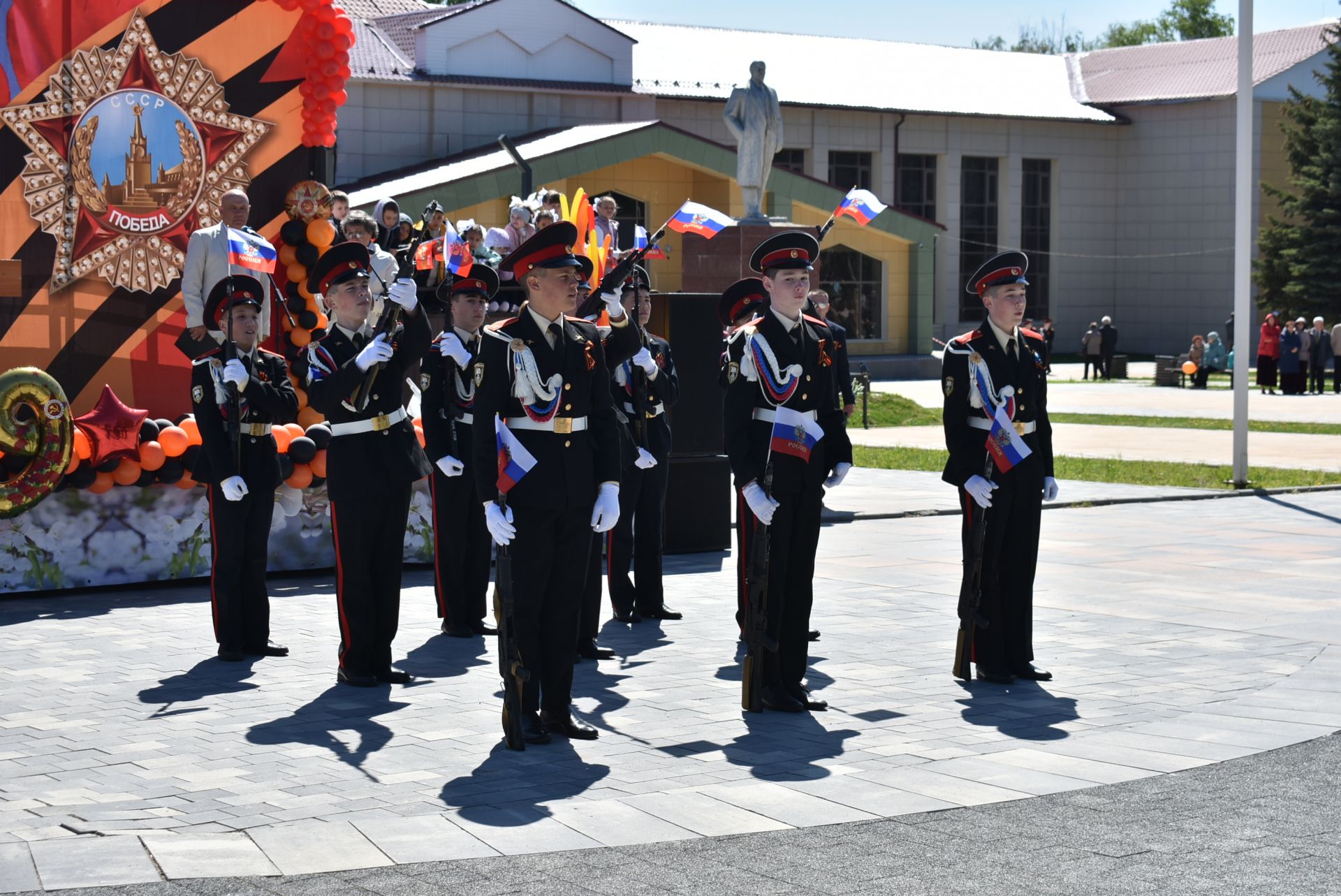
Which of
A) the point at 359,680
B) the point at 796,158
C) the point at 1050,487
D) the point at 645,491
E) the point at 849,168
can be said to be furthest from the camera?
the point at 849,168

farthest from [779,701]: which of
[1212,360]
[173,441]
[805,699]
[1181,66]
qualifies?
[1181,66]

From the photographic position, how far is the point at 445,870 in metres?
5.39

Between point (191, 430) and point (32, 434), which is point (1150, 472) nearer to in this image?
point (191, 430)

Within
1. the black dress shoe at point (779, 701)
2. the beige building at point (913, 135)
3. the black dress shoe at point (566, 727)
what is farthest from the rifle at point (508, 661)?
the beige building at point (913, 135)

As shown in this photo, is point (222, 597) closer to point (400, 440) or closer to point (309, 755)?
point (400, 440)

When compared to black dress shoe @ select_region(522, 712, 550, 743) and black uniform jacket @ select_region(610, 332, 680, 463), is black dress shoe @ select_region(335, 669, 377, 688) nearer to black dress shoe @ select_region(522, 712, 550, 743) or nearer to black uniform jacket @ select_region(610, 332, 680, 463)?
black dress shoe @ select_region(522, 712, 550, 743)

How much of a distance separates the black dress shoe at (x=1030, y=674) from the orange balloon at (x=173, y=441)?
5693 mm

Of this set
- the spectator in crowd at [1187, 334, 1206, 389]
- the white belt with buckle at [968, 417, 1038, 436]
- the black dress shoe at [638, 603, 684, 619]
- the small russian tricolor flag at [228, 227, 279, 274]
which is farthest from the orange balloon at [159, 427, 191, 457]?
the spectator in crowd at [1187, 334, 1206, 389]

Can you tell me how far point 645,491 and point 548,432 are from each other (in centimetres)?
341

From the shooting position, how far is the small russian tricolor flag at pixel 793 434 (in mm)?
7961

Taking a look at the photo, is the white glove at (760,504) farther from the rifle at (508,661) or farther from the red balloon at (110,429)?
the red balloon at (110,429)

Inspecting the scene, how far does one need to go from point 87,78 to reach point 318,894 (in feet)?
26.9

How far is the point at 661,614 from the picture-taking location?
1051cm

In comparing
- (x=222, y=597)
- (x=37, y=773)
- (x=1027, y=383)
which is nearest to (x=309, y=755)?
(x=37, y=773)
